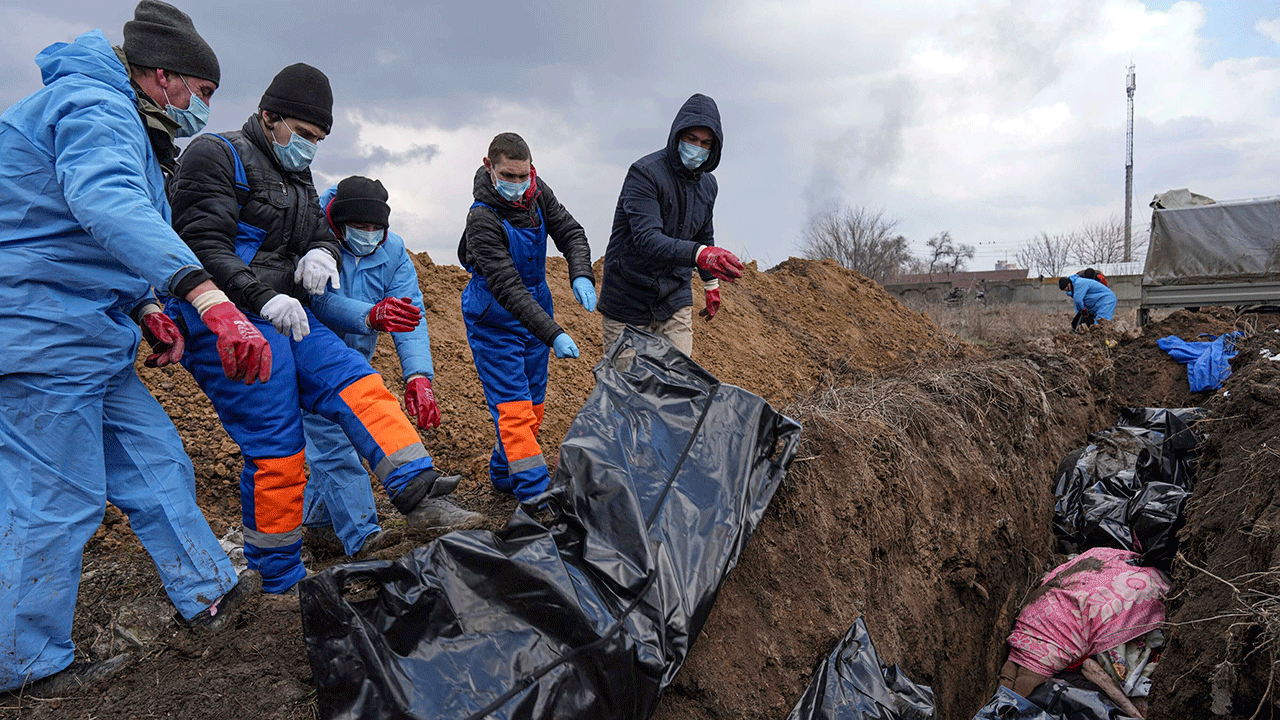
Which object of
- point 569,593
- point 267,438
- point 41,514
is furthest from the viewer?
point 267,438

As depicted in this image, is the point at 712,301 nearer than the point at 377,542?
No

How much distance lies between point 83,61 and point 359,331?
3.83ft

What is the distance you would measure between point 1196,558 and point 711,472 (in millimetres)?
2262

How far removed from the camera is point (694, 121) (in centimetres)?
334

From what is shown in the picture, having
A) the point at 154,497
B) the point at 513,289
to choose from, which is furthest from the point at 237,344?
the point at 513,289

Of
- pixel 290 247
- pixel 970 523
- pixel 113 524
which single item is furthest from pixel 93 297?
pixel 970 523

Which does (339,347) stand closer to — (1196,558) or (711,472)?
(711,472)

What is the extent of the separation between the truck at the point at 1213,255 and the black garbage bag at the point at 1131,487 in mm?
7411

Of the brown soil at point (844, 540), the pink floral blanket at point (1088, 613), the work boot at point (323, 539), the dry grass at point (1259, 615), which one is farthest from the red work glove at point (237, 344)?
the pink floral blanket at point (1088, 613)

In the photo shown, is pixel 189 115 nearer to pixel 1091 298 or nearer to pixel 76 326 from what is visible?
pixel 76 326

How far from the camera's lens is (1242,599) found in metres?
2.12

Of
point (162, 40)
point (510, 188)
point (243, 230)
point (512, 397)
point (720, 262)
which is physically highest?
point (162, 40)

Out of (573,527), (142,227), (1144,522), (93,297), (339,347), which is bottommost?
(1144,522)

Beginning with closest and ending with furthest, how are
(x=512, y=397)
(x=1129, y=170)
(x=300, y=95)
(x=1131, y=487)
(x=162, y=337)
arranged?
(x=162, y=337), (x=300, y=95), (x=512, y=397), (x=1131, y=487), (x=1129, y=170)
